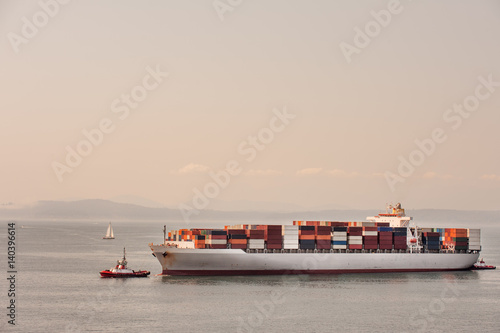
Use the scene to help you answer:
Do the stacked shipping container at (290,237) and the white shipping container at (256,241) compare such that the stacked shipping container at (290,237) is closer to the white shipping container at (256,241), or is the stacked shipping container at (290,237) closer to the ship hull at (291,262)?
the ship hull at (291,262)

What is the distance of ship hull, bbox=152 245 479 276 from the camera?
84375 millimetres

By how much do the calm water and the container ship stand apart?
171 cm

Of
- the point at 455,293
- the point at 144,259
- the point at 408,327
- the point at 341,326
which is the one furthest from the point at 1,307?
the point at 144,259

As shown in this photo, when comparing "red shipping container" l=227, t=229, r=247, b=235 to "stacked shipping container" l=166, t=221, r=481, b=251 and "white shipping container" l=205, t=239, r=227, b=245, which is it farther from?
"white shipping container" l=205, t=239, r=227, b=245

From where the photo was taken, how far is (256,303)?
68.7 metres

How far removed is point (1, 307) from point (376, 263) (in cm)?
4570

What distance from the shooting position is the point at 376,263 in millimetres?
92750

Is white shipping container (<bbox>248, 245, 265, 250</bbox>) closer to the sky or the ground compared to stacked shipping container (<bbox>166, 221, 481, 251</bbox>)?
closer to the ground

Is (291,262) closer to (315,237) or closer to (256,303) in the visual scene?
(315,237)

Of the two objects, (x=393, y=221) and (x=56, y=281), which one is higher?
(x=393, y=221)

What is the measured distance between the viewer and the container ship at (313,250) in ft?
278

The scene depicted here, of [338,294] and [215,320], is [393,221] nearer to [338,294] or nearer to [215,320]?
[338,294]

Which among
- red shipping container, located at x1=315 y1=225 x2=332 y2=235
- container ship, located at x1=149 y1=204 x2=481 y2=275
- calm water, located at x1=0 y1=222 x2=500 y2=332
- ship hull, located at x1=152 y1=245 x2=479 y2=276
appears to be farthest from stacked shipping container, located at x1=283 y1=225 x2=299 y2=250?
calm water, located at x1=0 y1=222 x2=500 y2=332

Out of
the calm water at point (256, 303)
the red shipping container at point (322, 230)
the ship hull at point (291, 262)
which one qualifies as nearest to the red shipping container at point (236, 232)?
the ship hull at point (291, 262)
